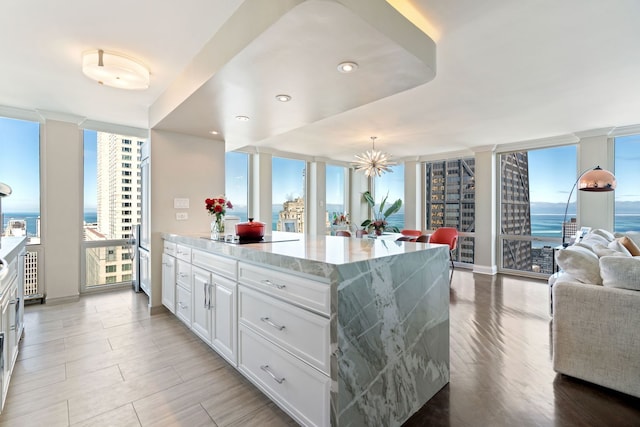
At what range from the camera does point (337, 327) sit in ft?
4.53

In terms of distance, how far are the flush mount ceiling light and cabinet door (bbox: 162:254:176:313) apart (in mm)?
1768

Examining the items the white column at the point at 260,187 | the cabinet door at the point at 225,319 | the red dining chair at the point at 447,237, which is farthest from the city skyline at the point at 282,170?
the cabinet door at the point at 225,319

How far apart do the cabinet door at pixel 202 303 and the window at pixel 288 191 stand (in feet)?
11.8

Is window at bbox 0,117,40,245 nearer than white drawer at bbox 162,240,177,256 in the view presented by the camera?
No

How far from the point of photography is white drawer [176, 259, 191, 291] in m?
2.90

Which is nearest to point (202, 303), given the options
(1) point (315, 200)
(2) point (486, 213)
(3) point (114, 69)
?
(3) point (114, 69)

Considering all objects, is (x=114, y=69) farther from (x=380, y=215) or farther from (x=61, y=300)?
(x=380, y=215)

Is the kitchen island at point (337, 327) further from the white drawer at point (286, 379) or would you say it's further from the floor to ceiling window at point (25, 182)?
the floor to ceiling window at point (25, 182)

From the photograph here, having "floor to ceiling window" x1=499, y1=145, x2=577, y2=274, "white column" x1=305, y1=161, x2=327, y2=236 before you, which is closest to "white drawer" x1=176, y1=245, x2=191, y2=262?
"white column" x1=305, y1=161, x2=327, y2=236

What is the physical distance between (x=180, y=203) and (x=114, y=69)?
1663mm

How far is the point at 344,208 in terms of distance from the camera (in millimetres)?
7961

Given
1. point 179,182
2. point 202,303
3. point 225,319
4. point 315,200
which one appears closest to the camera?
point 225,319

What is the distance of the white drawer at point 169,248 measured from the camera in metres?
3.27

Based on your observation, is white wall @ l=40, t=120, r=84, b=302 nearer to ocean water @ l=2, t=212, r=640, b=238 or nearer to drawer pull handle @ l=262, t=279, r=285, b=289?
ocean water @ l=2, t=212, r=640, b=238
